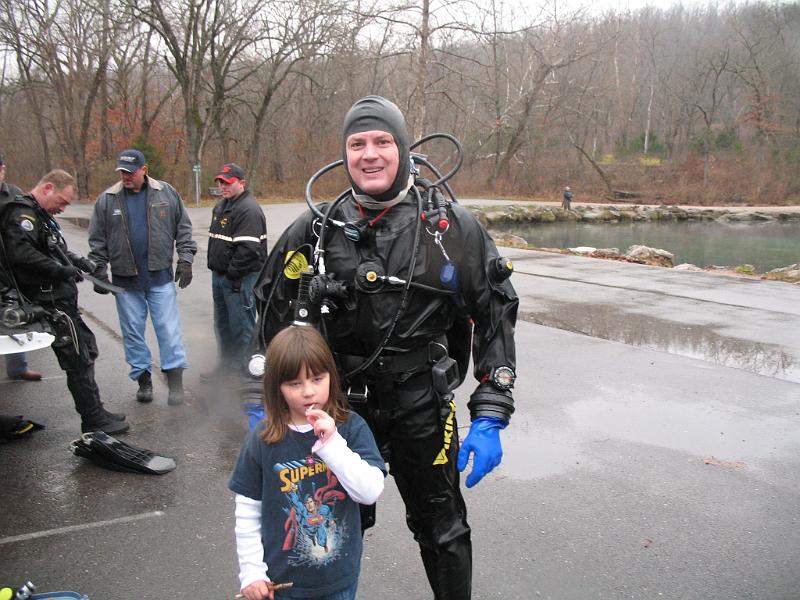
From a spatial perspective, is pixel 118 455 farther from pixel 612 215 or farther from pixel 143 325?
pixel 612 215

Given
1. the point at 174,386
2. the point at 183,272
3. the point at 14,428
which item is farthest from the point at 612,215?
the point at 14,428

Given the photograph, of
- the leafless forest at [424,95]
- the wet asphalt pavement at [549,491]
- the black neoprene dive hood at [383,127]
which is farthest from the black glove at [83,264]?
the leafless forest at [424,95]

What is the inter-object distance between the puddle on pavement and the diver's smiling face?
557cm

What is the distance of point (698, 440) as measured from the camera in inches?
195

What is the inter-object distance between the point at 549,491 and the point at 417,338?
2.13 m

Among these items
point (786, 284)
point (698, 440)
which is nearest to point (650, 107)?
point (786, 284)

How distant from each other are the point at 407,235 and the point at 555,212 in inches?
1272

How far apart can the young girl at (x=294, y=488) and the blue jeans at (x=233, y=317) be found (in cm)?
411

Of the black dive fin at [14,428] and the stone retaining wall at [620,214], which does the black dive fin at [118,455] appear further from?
the stone retaining wall at [620,214]

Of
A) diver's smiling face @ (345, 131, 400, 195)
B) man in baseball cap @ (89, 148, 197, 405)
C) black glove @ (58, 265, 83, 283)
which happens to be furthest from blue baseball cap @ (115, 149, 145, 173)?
diver's smiling face @ (345, 131, 400, 195)

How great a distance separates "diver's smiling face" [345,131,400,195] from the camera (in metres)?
2.45

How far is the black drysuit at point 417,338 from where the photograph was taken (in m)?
2.45

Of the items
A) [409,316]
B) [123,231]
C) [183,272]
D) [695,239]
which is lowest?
[695,239]

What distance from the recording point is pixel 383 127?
2.50 metres
